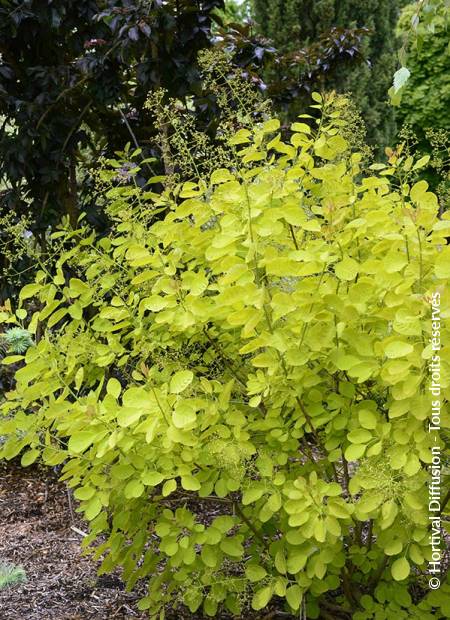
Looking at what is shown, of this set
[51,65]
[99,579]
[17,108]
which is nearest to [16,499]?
[99,579]

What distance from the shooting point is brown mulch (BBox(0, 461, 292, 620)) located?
237cm

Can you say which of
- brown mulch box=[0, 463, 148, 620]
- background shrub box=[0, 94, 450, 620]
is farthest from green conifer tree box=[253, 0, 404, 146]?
background shrub box=[0, 94, 450, 620]

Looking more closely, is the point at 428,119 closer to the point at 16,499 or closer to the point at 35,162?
the point at 35,162

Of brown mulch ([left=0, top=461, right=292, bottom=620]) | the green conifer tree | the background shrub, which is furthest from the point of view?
the green conifer tree

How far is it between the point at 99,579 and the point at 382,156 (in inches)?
237

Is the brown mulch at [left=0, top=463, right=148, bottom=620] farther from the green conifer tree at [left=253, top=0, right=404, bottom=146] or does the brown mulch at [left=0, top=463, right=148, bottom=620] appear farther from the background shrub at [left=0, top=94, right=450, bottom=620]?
the green conifer tree at [left=253, top=0, right=404, bottom=146]

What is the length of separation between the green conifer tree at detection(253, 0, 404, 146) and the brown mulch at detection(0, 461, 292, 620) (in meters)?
4.55

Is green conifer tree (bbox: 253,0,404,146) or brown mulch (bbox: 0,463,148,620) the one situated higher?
green conifer tree (bbox: 253,0,404,146)

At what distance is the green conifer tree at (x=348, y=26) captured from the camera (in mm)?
6809

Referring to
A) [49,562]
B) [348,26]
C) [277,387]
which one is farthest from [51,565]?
[348,26]

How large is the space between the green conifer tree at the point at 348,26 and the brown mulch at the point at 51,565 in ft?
14.9

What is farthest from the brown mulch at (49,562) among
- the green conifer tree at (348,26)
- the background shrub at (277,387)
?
the green conifer tree at (348,26)

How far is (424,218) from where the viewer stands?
1.43 m

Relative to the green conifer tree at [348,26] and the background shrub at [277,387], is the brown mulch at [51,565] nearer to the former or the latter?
the background shrub at [277,387]
